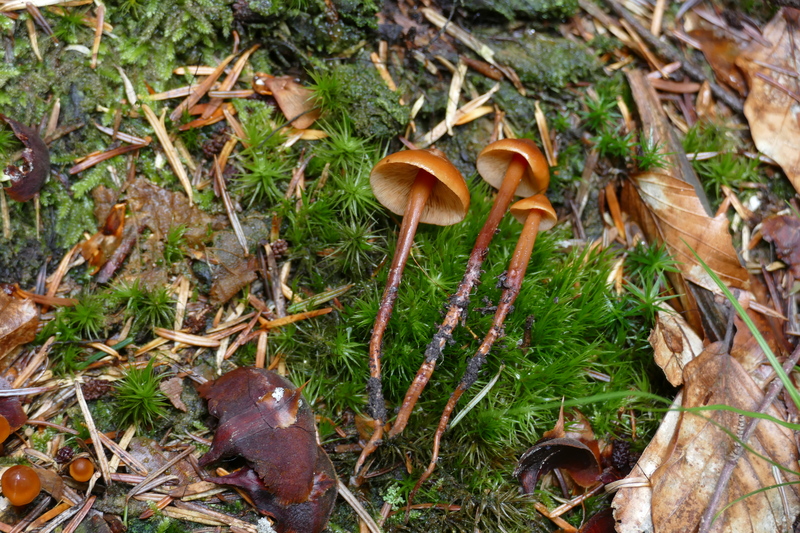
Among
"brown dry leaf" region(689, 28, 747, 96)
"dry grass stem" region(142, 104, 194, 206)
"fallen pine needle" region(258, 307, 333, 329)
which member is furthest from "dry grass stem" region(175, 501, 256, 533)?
"brown dry leaf" region(689, 28, 747, 96)

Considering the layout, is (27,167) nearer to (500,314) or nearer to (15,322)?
(15,322)

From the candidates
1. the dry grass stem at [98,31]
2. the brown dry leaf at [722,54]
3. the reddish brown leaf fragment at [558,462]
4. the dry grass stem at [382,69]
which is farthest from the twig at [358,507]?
the brown dry leaf at [722,54]

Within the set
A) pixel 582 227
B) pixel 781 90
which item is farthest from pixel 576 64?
pixel 781 90

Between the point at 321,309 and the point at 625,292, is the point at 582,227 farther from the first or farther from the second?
the point at 321,309

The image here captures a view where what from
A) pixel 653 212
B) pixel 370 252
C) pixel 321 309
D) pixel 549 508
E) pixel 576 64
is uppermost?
pixel 576 64

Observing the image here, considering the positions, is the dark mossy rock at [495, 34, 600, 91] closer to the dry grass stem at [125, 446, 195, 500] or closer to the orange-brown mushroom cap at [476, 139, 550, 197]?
the orange-brown mushroom cap at [476, 139, 550, 197]

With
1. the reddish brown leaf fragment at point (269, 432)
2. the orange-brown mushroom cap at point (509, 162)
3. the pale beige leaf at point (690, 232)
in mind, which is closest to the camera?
the reddish brown leaf fragment at point (269, 432)

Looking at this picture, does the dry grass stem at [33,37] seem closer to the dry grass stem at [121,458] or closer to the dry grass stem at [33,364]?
the dry grass stem at [33,364]
